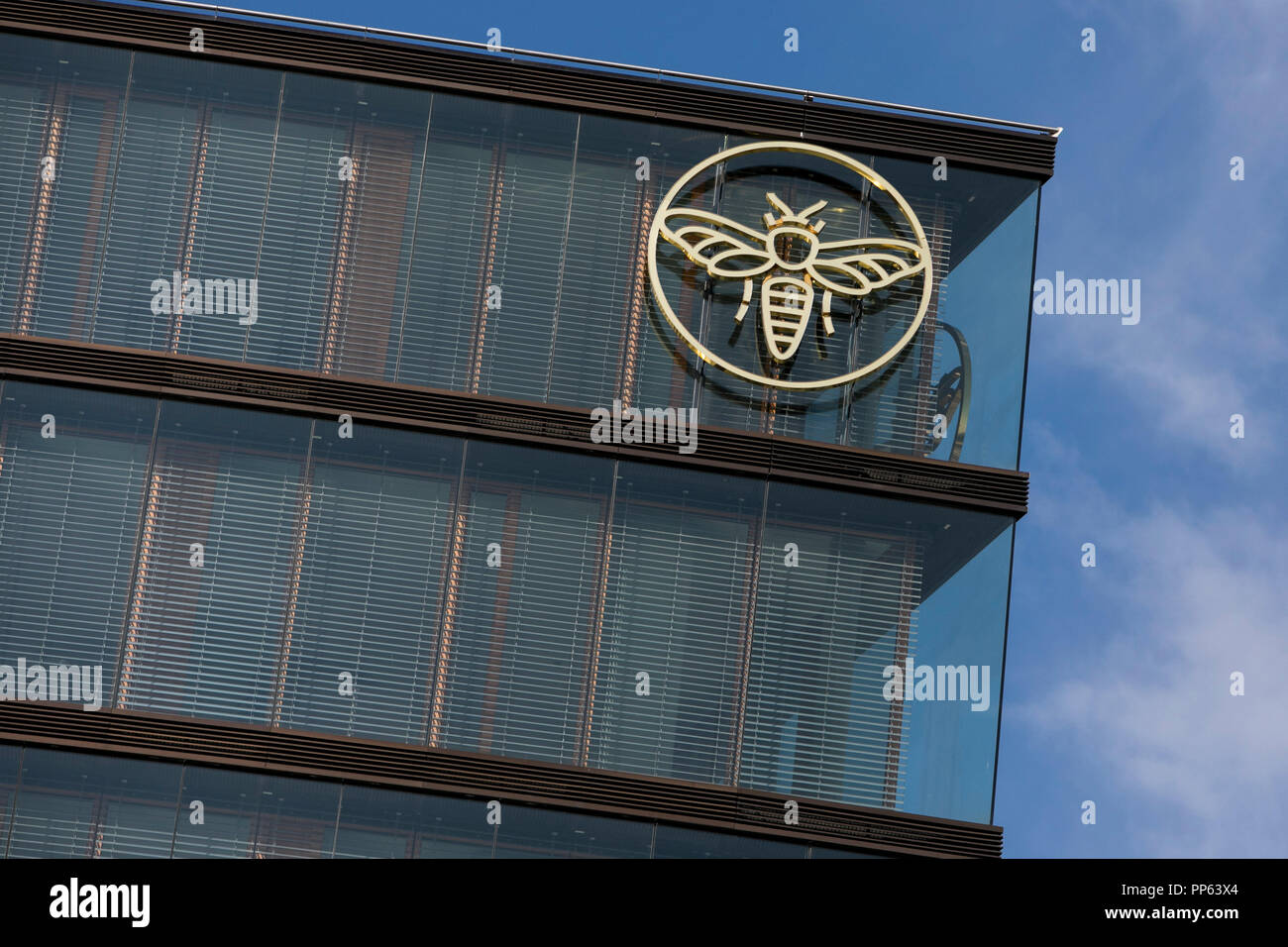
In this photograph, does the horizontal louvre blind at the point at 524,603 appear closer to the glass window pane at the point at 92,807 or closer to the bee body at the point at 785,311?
the bee body at the point at 785,311

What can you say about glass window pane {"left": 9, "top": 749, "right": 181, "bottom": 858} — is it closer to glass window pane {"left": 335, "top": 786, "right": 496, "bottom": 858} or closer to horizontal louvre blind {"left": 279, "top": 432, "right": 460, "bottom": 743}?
horizontal louvre blind {"left": 279, "top": 432, "right": 460, "bottom": 743}

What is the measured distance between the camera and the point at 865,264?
31219 millimetres

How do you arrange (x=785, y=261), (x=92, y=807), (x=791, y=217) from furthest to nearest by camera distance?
(x=791, y=217) < (x=785, y=261) < (x=92, y=807)

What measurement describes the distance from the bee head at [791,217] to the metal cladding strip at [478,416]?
347 centimetres

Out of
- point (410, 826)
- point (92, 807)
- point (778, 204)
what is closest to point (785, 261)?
point (778, 204)

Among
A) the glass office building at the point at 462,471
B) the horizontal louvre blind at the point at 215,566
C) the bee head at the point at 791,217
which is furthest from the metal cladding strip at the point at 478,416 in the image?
the bee head at the point at 791,217

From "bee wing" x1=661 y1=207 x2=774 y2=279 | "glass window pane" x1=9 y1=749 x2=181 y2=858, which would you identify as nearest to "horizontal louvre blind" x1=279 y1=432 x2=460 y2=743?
"glass window pane" x1=9 y1=749 x2=181 y2=858

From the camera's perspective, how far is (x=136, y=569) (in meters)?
28.7

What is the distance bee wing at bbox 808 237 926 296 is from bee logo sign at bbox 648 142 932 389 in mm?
15

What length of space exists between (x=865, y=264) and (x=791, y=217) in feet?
4.55

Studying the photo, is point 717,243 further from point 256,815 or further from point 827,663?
point 256,815

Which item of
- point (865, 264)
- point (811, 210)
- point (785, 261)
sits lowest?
point (785, 261)

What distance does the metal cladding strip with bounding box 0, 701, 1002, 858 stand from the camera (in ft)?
91.8
